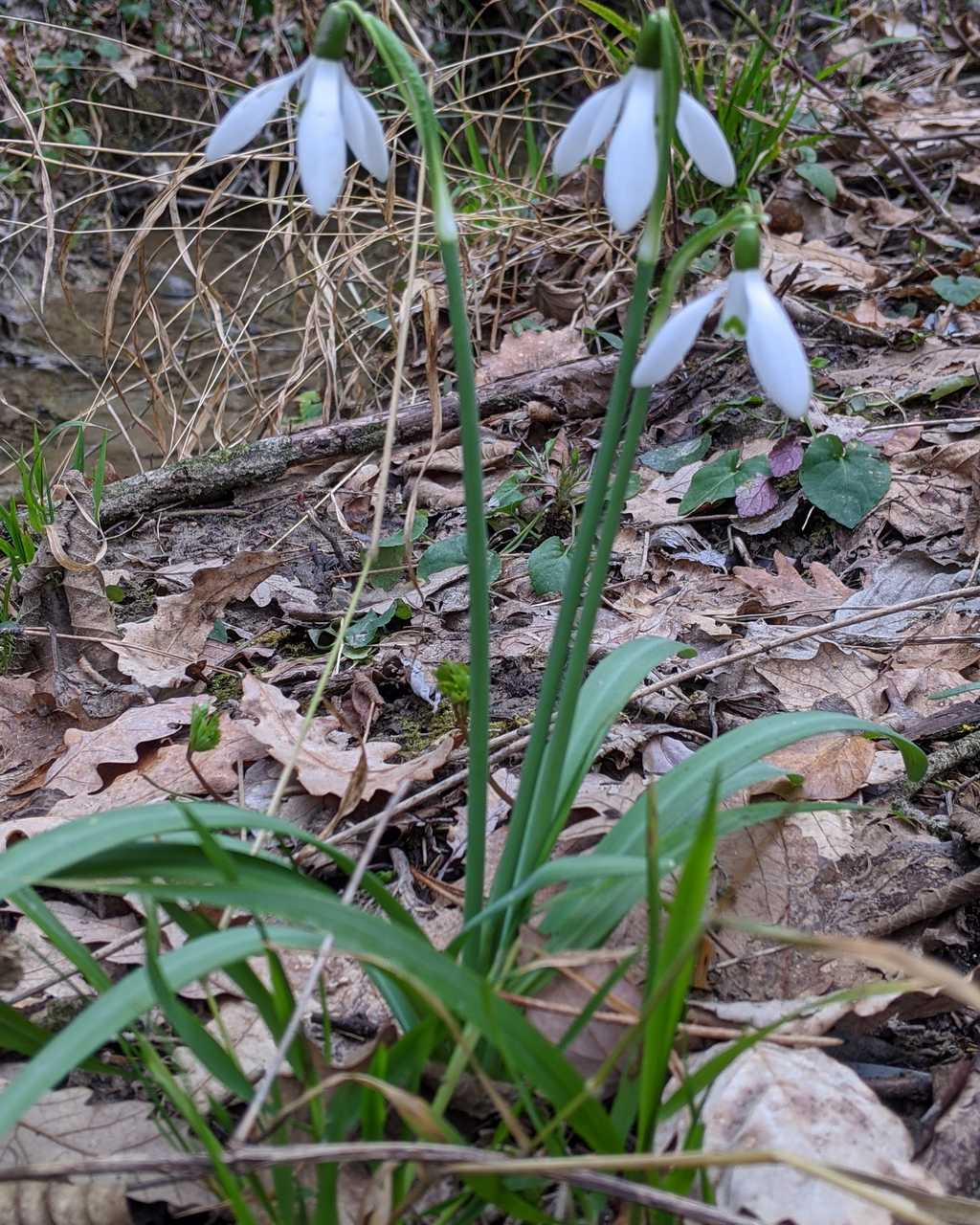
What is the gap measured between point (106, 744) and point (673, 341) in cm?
138

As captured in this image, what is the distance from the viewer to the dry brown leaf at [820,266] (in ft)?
11.0

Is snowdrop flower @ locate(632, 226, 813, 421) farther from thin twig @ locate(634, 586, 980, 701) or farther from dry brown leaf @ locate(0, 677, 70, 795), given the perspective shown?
dry brown leaf @ locate(0, 677, 70, 795)

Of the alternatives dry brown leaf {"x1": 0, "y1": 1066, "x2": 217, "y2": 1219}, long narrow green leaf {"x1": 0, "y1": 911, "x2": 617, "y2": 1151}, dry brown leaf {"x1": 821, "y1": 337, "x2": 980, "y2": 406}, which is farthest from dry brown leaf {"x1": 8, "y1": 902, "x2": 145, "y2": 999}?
dry brown leaf {"x1": 821, "y1": 337, "x2": 980, "y2": 406}

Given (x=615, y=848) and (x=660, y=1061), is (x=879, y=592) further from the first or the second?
(x=660, y=1061)

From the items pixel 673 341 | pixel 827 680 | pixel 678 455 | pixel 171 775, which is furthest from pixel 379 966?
pixel 678 455

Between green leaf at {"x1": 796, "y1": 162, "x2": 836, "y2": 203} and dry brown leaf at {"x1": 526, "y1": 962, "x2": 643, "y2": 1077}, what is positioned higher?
green leaf at {"x1": 796, "y1": 162, "x2": 836, "y2": 203}

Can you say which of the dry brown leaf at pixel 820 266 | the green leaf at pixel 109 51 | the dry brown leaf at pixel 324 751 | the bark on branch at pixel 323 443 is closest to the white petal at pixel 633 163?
the dry brown leaf at pixel 324 751

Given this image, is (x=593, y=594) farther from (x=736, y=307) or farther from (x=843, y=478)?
(x=843, y=478)

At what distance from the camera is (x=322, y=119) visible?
3.19 feet

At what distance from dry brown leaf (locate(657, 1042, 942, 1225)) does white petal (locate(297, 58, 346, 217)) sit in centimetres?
95

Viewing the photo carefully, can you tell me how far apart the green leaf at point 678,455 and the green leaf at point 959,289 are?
964 millimetres

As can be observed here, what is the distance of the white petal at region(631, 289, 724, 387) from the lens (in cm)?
92

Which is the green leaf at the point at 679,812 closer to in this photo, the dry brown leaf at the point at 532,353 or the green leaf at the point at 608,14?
the dry brown leaf at the point at 532,353

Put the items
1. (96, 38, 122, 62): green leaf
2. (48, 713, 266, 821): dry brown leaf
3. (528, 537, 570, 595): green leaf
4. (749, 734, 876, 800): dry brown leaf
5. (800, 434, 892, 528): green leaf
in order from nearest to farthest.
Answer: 1. (749, 734, 876, 800): dry brown leaf
2. (48, 713, 266, 821): dry brown leaf
3. (528, 537, 570, 595): green leaf
4. (800, 434, 892, 528): green leaf
5. (96, 38, 122, 62): green leaf
